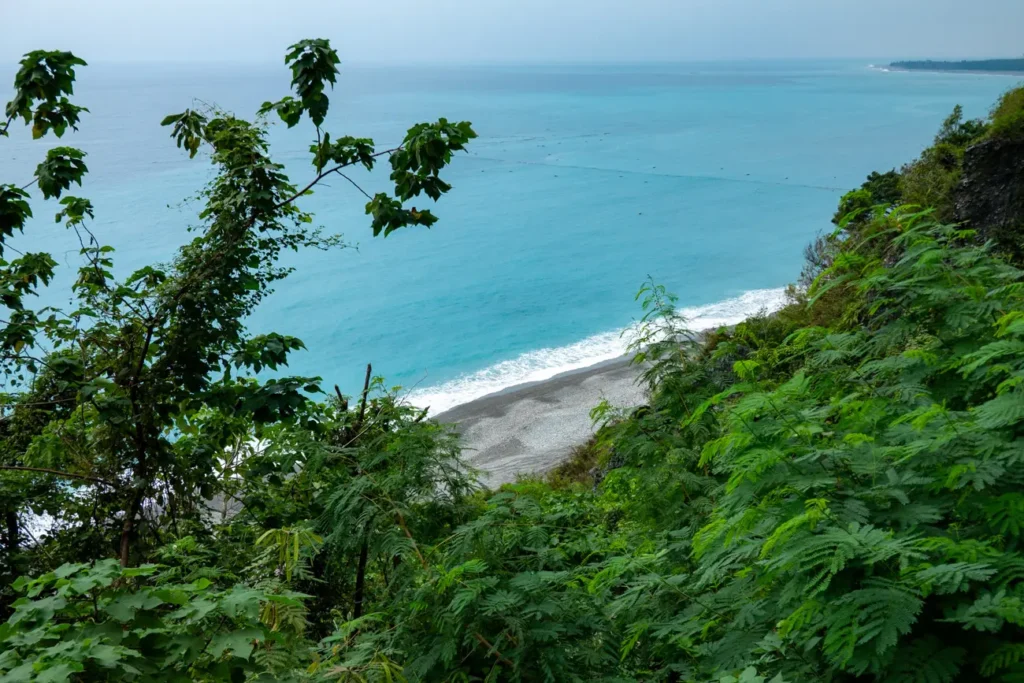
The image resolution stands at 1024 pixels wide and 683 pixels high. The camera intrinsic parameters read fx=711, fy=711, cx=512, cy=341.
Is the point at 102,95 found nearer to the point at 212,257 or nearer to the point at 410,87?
the point at 410,87

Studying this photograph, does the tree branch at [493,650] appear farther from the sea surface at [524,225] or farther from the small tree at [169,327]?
the sea surface at [524,225]

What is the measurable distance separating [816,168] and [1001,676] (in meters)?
53.4

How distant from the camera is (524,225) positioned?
3938cm

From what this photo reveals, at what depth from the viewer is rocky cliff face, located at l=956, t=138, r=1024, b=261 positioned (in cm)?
1007

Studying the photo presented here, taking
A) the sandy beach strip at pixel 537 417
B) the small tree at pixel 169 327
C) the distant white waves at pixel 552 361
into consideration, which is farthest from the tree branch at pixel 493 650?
the distant white waves at pixel 552 361

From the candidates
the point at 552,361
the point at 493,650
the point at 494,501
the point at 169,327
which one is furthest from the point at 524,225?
the point at 493,650

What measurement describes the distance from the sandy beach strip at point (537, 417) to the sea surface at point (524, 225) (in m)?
1.41

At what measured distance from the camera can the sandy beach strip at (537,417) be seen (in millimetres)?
16266

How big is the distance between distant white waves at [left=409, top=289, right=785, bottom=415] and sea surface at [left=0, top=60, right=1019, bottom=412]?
10 centimetres

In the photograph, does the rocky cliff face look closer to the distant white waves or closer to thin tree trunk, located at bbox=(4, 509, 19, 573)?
the distant white waves

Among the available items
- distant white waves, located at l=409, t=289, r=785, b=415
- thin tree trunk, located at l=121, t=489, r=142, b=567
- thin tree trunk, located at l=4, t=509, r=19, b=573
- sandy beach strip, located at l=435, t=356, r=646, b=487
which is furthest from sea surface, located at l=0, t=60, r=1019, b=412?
thin tree trunk, located at l=4, t=509, r=19, b=573

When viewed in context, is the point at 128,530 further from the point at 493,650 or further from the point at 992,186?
the point at 992,186

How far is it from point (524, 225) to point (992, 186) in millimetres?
29905

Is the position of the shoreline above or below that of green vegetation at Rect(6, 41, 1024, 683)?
above
